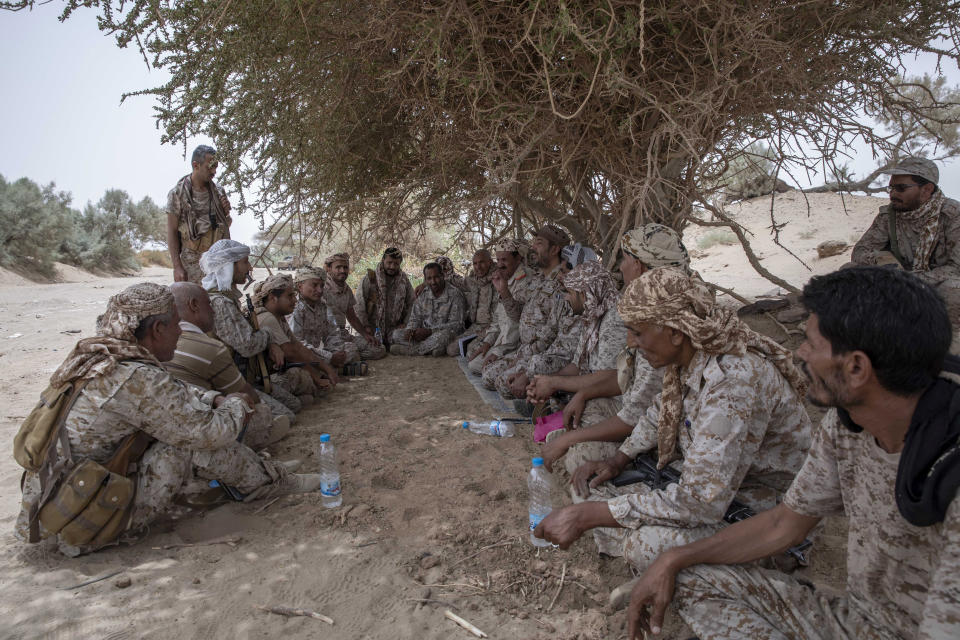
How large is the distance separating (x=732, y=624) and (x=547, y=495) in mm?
1427

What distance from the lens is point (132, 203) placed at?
94.4ft

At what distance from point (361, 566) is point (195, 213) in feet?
13.7

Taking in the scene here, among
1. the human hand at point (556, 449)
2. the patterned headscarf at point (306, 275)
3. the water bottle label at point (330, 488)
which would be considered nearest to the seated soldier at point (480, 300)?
the patterned headscarf at point (306, 275)

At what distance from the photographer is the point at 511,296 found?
234 inches

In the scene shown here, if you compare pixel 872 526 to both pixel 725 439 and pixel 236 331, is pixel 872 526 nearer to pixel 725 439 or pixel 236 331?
pixel 725 439

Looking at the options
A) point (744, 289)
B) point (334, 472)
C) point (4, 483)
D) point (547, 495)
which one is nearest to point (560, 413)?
point (547, 495)

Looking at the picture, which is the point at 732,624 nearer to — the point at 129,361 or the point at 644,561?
the point at 644,561

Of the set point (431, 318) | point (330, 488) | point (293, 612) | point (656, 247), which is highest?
point (656, 247)

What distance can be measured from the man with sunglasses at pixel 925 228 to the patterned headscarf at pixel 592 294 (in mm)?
2718

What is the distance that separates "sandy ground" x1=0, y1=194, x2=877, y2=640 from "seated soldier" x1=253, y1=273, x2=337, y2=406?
3.15 ft

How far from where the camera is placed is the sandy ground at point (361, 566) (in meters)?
2.23

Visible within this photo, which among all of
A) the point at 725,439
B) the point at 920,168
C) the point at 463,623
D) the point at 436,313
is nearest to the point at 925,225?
the point at 920,168

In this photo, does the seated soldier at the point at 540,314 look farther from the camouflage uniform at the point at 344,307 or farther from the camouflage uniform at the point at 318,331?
the camouflage uniform at the point at 344,307

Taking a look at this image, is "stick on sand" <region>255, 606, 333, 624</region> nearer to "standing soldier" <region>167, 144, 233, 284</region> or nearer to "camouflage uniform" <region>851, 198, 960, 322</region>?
"standing soldier" <region>167, 144, 233, 284</region>
